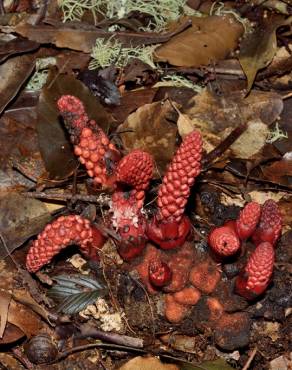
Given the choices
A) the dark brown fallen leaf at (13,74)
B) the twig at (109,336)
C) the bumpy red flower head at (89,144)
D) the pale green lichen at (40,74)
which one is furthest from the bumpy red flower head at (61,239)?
the pale green lichen at (40,74)

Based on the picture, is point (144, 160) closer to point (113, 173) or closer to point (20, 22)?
point (113, 173)

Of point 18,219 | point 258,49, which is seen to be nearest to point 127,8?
point 258,49

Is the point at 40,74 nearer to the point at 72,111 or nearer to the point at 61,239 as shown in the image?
the point at 72,111

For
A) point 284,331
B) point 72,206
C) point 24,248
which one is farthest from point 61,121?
point 284,331

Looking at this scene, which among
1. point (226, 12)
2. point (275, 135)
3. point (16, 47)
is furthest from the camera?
point (226, 12)

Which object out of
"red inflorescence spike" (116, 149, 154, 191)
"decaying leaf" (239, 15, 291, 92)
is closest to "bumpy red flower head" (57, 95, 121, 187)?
"red inflorescence spike" (116, 149, 154, 191)

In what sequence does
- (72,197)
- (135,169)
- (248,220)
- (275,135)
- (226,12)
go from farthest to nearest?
(226,12) → (275,135) → (72,197) → (248,220) → (135,169)

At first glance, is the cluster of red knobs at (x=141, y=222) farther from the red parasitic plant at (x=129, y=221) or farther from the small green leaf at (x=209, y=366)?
the small green leaf at (x=209, y=366)
